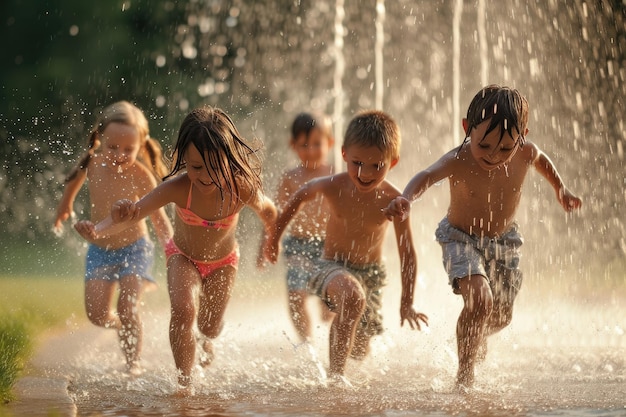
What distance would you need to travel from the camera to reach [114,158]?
6234 millimetres

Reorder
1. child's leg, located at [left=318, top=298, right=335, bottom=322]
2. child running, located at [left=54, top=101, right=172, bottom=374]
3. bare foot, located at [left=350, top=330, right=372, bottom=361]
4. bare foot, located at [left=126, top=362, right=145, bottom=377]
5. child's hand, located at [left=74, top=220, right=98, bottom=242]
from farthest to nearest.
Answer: child's leg, located at [left=318, top=298, right=335, bottom=322]
child running, located at [left=54, top=101, right=172, bottom=374]
bare foot, located at [left=350, top=330, right=372, bottom=361]
bare foot, located at [left=126, top=362, right=145, bottom=377]
child's hand, located at [left=74, top=220, right=98, bottom=242]

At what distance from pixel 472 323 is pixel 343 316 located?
59cm

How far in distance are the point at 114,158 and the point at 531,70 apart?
9.63 meters

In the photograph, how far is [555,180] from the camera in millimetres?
5297

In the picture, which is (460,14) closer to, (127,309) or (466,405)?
(127,309)

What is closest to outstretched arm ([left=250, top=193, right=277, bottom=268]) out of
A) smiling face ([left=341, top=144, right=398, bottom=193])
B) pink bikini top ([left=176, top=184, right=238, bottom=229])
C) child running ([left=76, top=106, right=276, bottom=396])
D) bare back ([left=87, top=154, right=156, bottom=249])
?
child running ([left=76, top=106, right=276, bottom=396])

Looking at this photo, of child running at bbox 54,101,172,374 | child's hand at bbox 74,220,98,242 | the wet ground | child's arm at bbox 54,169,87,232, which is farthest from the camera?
child's arm at bbox 54,169,87,232

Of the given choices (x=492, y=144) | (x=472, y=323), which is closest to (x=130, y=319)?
(x=472, y=323)

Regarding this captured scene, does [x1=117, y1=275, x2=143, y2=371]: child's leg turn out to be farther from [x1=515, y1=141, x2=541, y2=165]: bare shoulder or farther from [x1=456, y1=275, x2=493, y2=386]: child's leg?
[x1=515, y1=141, x2=541, y2=165]: bare shoulder

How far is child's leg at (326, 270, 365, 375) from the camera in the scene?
16.6ft

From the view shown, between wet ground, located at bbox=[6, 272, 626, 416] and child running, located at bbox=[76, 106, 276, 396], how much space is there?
280 mm

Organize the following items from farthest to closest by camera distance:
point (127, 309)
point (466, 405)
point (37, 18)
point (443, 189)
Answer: point (37, 18) < point (443, 189) < point (127, 309) < point (466, 405)

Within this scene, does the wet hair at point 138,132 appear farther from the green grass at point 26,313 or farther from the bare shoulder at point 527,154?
the bare shoulder at point 527,154

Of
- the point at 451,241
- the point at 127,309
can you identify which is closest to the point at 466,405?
the point at 451,241
